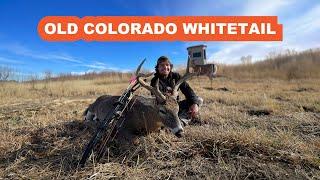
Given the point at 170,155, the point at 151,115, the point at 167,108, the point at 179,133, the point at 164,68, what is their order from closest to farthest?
the point at 170,155, the point at 179,133, the point at 167,108, the point at 151,115, the point at 164,68

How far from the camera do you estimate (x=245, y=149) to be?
391cm

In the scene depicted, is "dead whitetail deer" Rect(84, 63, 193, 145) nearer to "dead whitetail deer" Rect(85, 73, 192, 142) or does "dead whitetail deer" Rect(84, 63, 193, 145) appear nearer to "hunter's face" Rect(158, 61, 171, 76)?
"dead whitetail deer" Rect(85, 73, 192, 142)

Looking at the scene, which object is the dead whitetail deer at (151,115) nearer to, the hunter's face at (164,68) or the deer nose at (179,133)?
the deer nose at (179,133)

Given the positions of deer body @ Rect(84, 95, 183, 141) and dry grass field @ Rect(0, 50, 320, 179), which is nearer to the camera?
dry grass field @ Rect(0, 50, 320, 179)

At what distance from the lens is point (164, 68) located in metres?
5.49

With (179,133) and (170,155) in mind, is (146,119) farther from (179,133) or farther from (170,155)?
(170,155)

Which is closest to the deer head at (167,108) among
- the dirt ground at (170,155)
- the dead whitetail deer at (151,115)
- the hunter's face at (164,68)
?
the dead whitetail deer at (151,115)

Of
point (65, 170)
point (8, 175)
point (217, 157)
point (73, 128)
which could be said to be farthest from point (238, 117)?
point (8, 175)

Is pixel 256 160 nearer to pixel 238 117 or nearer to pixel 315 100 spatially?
pixel 238 117

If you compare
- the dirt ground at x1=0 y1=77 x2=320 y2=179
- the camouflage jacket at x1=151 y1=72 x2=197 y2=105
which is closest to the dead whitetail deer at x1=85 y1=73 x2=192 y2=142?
the dirt ground at x1=0 y1=77 x2=320 y2=179

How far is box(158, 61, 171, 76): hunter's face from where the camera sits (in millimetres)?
5488

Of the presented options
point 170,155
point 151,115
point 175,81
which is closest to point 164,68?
point 175,81

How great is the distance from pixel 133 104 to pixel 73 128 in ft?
3.78

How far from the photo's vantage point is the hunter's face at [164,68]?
549cm
